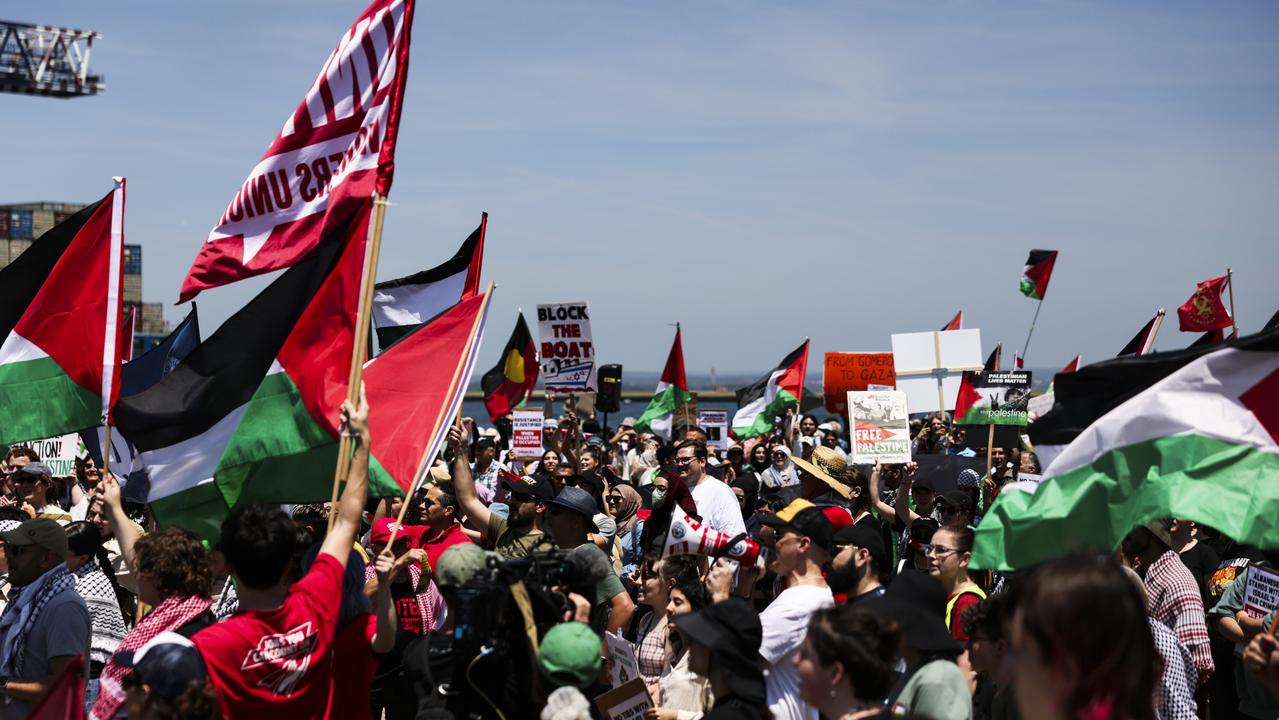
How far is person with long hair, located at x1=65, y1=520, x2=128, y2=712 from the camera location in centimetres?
682

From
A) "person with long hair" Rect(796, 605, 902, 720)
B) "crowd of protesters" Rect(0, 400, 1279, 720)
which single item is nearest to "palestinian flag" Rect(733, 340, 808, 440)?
"crowd of protesters" Rect(0, 400, 1279, 720)

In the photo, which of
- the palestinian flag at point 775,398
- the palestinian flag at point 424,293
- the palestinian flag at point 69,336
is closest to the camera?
the palestinian flag at point 69,336

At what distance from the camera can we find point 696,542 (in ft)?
24.4

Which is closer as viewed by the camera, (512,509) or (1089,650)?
(1089,650)

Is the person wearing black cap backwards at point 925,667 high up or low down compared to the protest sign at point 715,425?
up

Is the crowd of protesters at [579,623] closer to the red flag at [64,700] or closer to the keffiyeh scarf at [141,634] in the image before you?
the keffiyeh scarf at [141,634]

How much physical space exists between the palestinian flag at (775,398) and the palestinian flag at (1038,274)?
440cm

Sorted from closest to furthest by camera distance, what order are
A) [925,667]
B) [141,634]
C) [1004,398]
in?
[925,667] < [141,634] < [1004,398]

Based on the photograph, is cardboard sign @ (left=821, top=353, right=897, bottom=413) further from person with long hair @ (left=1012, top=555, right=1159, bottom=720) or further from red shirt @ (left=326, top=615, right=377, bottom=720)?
person with long hair @ (left=1012, top=555, right=1159, bottom=720)

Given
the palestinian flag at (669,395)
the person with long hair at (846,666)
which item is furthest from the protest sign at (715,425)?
the person with long hair at (846,666)

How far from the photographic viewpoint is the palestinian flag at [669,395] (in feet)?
74.8

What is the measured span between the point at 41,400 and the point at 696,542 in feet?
13.2

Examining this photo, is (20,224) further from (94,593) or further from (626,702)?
(626,702)

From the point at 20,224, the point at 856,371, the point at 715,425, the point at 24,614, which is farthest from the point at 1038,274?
the point at 20,224
